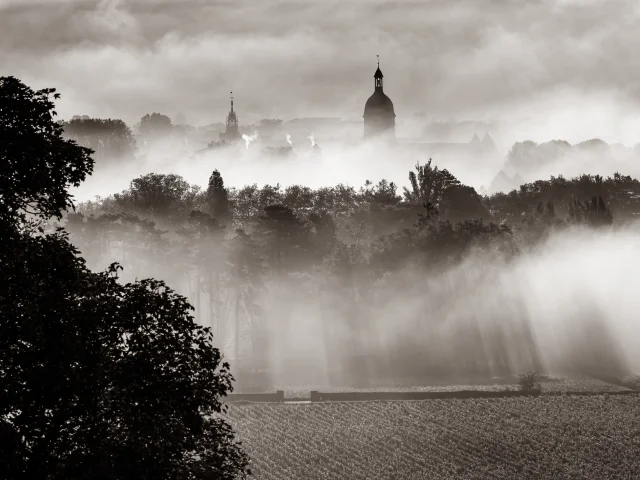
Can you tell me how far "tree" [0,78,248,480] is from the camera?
17.2 metres

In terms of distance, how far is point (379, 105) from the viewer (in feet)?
642

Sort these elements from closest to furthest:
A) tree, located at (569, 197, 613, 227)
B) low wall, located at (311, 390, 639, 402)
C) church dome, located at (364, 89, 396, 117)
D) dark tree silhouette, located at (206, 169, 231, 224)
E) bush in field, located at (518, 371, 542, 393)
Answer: low wall, located at (311, 390, 639, 402), bush in field, located at (518, 371, 542, 393), tree, located at (569, 197, 613, 227), dark tree silhouette, located at (206, 169, 231, 224), church dome, located at (364, 89, 396, 117)

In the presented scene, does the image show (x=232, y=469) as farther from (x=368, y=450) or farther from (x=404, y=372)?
(x=404, y=372)

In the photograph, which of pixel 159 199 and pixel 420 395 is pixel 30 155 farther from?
pixel 159 199

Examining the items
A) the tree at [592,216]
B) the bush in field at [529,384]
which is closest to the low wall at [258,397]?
the bush in field at [529,384]

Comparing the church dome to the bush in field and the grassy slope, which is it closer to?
the bush in field

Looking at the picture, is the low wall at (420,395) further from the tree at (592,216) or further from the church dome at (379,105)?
the church dome at (379,105)

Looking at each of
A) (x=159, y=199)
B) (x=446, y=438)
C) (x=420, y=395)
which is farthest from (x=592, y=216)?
(x=159, y=199)

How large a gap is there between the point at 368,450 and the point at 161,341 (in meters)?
33.1

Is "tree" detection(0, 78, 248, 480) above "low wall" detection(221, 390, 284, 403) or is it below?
below

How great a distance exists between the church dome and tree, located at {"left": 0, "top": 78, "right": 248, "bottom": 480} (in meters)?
181

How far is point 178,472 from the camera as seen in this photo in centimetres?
1811

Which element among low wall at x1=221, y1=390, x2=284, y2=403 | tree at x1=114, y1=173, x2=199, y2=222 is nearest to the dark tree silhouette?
tree at x1=114, y1=173, x2=199, y2=222

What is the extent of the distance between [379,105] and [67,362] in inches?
7174
